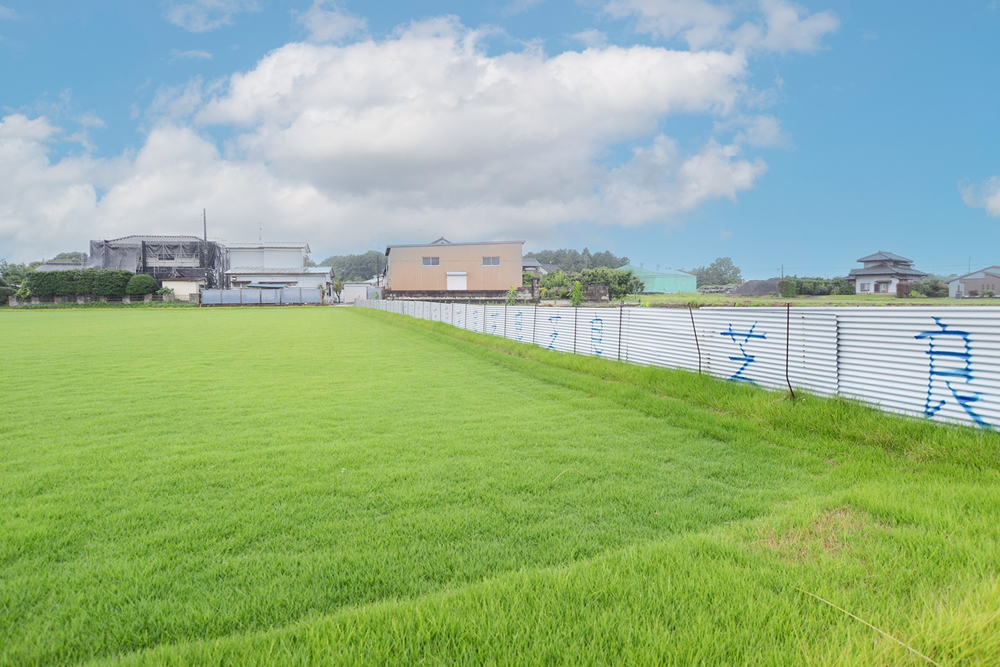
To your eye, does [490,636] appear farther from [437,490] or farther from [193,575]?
[437,490]

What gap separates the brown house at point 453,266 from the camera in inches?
2221

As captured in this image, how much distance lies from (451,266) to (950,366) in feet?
173

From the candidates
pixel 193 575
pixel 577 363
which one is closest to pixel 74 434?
pixel 193 575

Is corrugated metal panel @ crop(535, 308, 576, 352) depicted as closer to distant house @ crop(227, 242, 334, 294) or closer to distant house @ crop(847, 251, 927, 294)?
distant house @ crop(847, 251, 927, 294)

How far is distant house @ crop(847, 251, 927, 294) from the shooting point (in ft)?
158

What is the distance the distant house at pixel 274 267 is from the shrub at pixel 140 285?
11.0 m

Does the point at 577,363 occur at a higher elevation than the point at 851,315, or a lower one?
lower

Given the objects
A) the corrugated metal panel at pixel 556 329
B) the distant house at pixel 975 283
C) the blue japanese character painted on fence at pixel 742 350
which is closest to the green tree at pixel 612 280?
the distant house at pixel 975 283

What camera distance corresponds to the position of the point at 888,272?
50.0 metres

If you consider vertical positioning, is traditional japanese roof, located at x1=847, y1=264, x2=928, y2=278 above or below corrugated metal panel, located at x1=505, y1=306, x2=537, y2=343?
above

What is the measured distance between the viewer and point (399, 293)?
55.2 m

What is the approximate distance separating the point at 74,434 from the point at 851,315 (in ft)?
27.6

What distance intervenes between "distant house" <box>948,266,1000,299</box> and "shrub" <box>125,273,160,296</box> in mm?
72029

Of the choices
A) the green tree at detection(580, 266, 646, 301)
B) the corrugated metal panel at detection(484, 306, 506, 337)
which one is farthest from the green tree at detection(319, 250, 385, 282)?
the corrugated metal panel at detection(484, 306, 506, 337)
